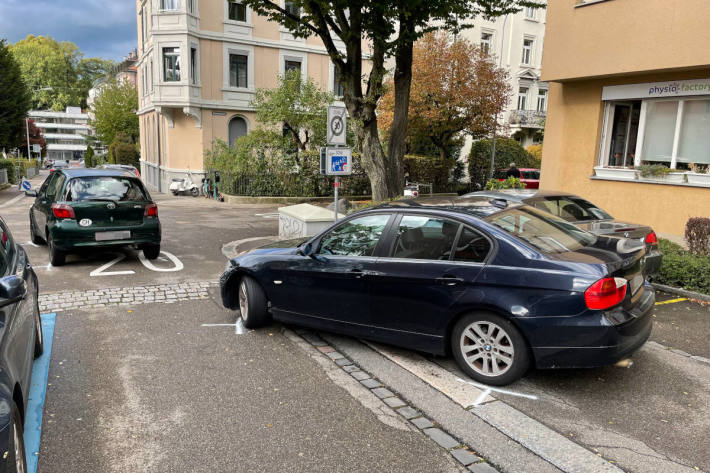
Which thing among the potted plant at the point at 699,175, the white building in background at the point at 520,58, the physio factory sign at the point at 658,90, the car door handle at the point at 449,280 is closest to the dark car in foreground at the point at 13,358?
the car door handle at the point at 449,280

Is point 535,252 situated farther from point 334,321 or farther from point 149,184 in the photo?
point 149,184

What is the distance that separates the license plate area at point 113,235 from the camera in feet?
29.7

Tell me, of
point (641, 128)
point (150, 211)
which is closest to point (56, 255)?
point (150, 211)

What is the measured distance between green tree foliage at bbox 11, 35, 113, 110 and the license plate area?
4133 inches

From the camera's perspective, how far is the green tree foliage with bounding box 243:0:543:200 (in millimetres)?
11617

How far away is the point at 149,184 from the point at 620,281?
37.0 metres

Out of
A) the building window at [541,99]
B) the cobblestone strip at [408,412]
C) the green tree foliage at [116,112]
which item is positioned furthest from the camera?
the green tree foliage at [116,112]

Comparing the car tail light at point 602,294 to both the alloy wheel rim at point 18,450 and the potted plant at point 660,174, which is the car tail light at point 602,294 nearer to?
the alloy wheel rim at point 18,450

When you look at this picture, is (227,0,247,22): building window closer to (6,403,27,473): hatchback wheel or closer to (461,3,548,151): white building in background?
(461,3,548,151): white building in background

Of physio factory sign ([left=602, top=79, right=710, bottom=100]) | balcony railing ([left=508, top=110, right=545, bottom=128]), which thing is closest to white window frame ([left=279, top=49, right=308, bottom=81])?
balcony railing ([left=508, top=110, right=545, bottom=128])

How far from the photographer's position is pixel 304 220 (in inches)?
411

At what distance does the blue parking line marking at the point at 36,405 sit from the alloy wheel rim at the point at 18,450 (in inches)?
24.6

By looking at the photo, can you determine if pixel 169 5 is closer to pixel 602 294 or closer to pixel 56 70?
pixel 602 294

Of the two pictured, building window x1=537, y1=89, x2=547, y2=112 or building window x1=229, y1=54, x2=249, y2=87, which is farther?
building window x1=537, y1=89, x2=547, y2=112
